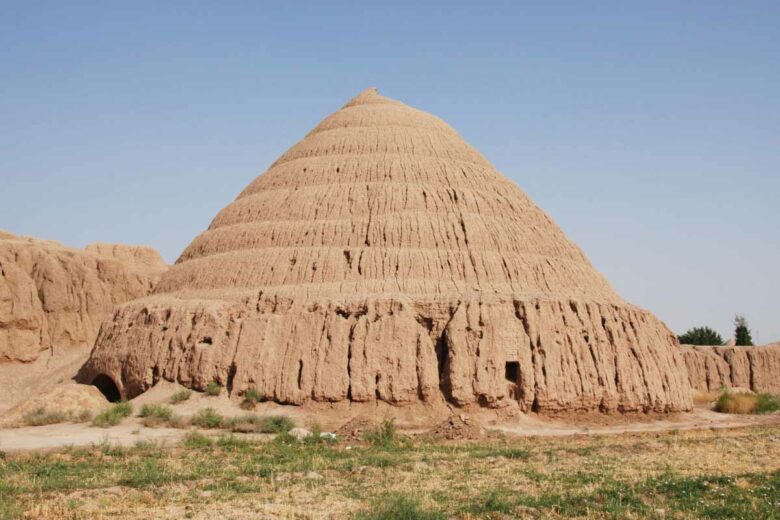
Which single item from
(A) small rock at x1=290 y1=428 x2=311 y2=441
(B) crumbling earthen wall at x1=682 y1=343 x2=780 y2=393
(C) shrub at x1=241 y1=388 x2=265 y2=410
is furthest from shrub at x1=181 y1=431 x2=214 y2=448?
(B) crumbling earthen wall at x1=682 y1=343 x2=780 y2=393

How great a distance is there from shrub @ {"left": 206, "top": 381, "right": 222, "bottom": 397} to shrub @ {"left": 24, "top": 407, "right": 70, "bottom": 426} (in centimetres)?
456

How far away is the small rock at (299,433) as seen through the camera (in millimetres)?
21792

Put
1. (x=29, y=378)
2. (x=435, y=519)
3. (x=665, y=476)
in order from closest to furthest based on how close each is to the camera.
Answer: (x=435, y=519) → (x=665, y=476) → (x=29, y=378)

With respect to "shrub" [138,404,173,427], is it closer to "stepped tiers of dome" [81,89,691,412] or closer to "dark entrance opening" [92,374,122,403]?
"stepped tiers of dome" [81,89,691,412]

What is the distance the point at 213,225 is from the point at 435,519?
25204 mm

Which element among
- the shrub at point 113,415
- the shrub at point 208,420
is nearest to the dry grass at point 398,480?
the shrub at point 208,420

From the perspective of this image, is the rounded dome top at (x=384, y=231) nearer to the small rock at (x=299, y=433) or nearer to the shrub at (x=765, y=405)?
the small rock at (x=299, y=433)

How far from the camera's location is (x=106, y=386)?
32375mm

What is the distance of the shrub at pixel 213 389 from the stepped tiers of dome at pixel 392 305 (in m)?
0.27

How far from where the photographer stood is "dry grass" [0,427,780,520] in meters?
12.9

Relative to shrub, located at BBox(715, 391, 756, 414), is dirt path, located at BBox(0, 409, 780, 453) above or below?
below

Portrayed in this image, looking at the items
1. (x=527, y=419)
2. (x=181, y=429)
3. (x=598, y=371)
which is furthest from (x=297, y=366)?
(x=598, y=371)

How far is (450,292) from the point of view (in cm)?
2792

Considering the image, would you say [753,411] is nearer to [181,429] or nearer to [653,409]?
[653,409]
